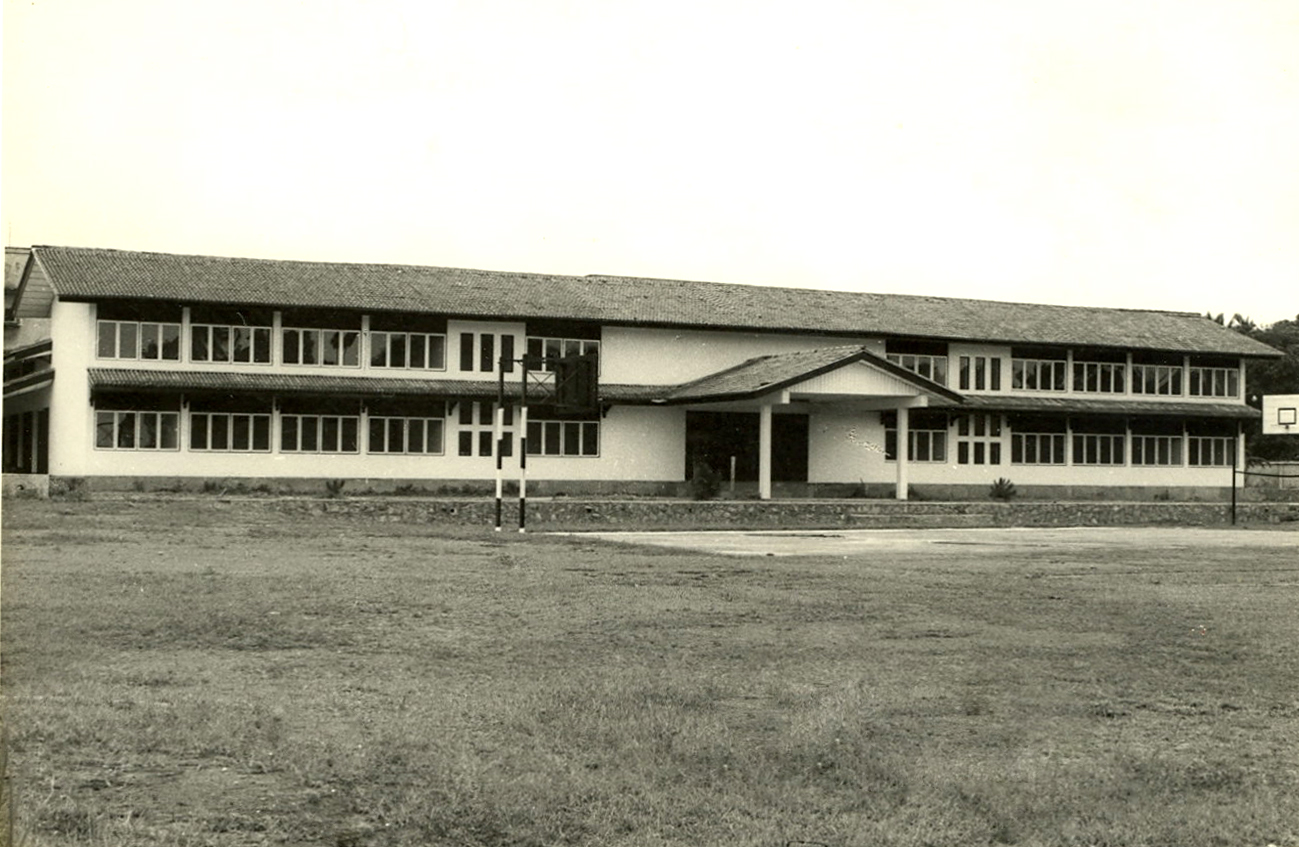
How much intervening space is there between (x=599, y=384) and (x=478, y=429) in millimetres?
3597

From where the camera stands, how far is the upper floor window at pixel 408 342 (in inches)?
1505

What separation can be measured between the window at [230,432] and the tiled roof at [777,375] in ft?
35.7

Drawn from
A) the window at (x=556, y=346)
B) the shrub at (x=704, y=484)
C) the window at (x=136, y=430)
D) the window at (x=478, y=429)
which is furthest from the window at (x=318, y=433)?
the shrub at (x=704, y=484)

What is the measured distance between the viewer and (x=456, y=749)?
21.9 feet

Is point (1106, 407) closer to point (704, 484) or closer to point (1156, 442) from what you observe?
point (1156, 442)

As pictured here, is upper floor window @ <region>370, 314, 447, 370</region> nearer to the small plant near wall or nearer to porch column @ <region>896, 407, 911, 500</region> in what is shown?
porch column @ <region>896, 407, 911, 500</region>

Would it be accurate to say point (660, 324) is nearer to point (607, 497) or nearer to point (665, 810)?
point (607, 497)

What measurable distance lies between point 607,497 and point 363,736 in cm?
3230

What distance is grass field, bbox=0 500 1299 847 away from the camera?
5.77 m

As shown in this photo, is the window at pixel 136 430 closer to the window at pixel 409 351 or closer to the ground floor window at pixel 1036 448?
the window at pixel 409 351

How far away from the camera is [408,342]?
127 ft

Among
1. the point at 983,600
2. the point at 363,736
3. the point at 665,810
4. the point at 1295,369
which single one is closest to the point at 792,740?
the point at 665,810

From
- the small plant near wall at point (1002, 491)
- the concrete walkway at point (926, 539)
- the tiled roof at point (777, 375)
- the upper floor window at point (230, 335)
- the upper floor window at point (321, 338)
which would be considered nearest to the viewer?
the concrete walkway at point (926, 539)

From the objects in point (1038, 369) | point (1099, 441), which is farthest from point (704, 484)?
point (1099, 441)
